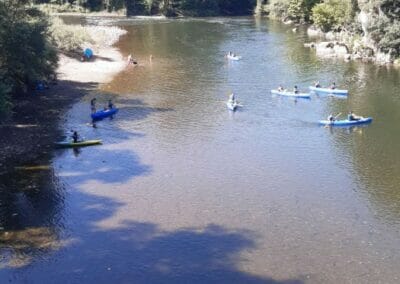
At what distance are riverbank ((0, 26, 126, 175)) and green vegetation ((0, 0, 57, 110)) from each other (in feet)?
6.53

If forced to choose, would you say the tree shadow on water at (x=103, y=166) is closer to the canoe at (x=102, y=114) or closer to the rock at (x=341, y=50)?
the canoe at (x=102, y=114)

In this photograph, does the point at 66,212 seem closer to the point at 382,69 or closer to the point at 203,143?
the point at 203,143

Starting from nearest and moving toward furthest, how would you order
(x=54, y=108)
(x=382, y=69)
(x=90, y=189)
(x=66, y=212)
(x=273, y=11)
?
(x=66, y=212) → (x=90, y=189) → (x=54, y=108) → (x=382, y=69) → (x=273, y=11)

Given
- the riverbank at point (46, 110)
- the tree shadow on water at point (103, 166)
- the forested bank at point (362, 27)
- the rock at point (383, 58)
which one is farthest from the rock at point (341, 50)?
the tree shadow on water at point (103, 166)

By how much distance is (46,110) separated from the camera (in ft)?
137

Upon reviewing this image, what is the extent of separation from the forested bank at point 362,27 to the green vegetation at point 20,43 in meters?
38.4

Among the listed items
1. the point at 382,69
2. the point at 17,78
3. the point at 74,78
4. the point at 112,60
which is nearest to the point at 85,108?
the point at 17,78

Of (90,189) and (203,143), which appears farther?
(203,143)

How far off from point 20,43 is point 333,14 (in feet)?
175

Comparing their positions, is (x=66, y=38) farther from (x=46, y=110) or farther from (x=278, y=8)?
(x=278, y=8)

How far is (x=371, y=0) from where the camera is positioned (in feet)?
207

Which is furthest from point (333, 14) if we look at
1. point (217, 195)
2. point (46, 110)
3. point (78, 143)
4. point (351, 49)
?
point (217, 195)

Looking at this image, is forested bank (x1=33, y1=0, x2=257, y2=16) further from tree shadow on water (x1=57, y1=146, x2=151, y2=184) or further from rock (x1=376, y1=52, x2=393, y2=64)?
tree shadow on water (x1=57, y1=146, x2=151, y2=184)

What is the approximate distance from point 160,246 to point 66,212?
19.4 feet
